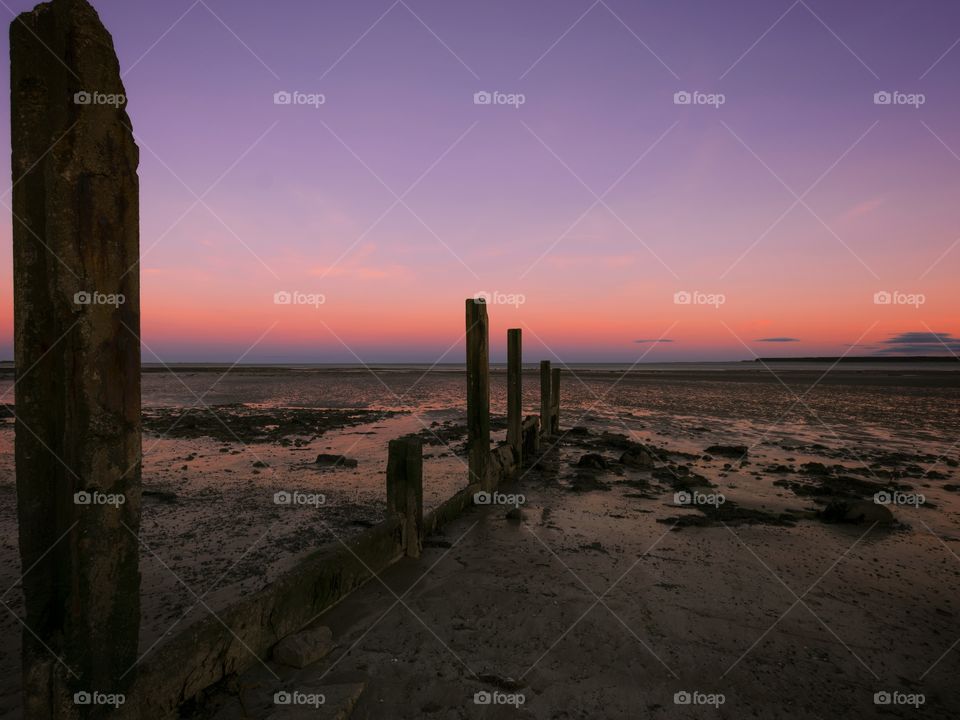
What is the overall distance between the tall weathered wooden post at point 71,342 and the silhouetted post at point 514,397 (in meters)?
8.55

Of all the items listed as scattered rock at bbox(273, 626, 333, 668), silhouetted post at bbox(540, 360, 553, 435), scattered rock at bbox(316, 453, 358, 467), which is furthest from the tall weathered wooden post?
silhouetted post at bbox(540, 360, 553, 435)

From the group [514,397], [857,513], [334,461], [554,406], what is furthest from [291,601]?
[554,406]

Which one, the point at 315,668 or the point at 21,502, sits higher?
the point at 21,502

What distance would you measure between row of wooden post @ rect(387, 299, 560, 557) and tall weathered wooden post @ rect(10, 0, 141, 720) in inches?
134

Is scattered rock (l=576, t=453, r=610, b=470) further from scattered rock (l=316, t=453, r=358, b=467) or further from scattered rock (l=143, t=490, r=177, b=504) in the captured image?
scattered rock (l=143, t=490, r=177, b=504)

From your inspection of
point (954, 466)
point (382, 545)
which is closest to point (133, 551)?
point (382, 545)

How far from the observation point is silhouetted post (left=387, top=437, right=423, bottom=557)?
19.9ft

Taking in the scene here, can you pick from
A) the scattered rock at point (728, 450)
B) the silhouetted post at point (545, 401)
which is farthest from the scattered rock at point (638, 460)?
the silhouetted post at point (545, 401)

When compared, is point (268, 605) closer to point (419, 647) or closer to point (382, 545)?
point (419, 647)

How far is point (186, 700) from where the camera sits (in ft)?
10.9

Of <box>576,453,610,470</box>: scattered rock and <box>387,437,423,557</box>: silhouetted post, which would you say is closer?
<box>387,437,423,557</box>: silhouetted post

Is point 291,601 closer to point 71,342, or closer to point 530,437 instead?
point 71,342

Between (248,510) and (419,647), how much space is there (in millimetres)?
4842

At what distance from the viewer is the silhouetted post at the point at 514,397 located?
11.3 metres
